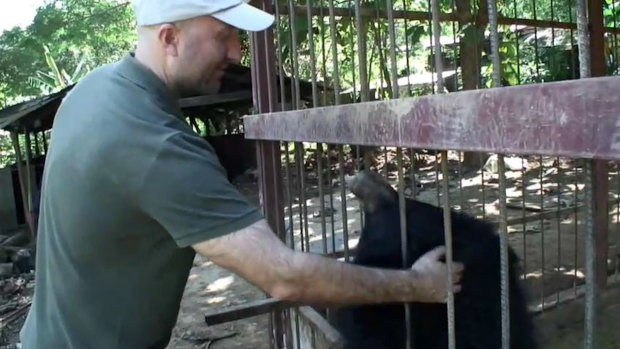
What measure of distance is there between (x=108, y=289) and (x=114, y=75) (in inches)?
21.5

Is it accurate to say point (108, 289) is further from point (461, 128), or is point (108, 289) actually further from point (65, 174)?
point (461, 128)

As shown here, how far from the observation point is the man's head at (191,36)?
155 cm

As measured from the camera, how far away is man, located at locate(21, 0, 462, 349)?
1.40 meters

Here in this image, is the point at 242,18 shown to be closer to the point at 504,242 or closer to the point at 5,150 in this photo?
the point at 504,242

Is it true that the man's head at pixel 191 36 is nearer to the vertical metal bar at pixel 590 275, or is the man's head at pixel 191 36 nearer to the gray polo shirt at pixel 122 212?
the gray polo shirt at pixel 122 212

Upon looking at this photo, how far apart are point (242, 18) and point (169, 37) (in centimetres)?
19

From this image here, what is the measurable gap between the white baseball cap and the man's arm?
0.51 metres

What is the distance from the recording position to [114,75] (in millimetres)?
1603

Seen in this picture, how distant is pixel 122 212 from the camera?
4.94 ft

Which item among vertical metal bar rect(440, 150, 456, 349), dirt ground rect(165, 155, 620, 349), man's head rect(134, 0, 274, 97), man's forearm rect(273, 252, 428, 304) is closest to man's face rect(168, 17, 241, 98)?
man's head rect(134, 0, 274, 97)

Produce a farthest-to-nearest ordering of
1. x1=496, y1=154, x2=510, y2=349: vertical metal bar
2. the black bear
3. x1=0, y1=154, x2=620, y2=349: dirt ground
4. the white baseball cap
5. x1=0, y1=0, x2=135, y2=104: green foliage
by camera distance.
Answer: x1=0, y1=0, x2=135, y2=104: green foliage
x1=0, y1=154, x2=620, y2=349: dirt ground
the black bear
the white baseball cap
x1=496, y1=154, x2=510, y2=349: vertical metal bar

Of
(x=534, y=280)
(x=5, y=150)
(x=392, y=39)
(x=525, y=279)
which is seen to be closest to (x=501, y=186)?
(x=392, y=39)

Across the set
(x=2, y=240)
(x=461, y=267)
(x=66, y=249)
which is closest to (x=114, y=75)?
(x=66, y=249)

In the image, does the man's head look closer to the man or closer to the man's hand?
the man
